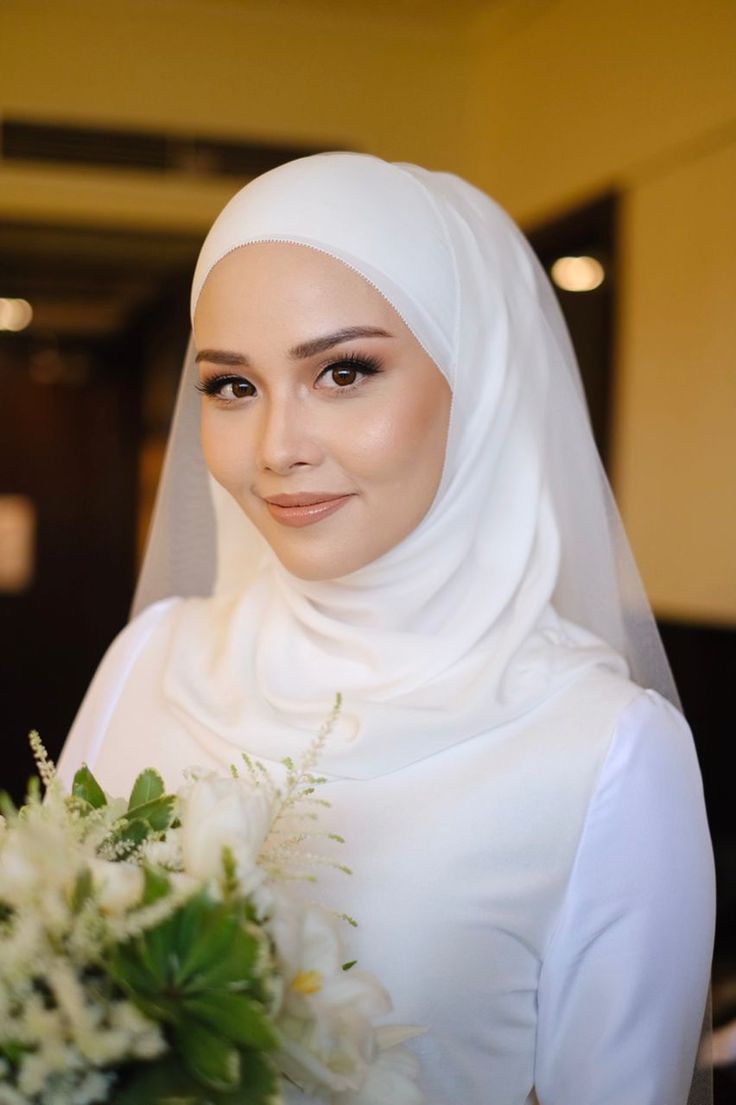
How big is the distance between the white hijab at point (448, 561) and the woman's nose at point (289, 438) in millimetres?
166

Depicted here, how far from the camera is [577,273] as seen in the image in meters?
4.38

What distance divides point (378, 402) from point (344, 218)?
22 centimetres

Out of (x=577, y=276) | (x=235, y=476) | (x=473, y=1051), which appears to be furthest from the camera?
(x=577, y=276)

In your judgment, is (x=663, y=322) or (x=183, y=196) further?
(x=183, y=196)

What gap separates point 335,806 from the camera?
138cm

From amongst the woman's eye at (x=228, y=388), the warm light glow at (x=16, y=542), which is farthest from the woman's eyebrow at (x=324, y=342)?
the warm light glow at (x=16, y=542)

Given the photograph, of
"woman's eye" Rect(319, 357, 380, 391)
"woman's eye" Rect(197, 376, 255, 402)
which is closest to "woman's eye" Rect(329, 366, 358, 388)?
"woman's eye" Rect(319, 357, 380, 391)

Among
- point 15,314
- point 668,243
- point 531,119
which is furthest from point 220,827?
point 15,314

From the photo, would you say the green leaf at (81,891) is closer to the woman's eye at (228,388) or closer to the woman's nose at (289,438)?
the woman's nose at (289,438)

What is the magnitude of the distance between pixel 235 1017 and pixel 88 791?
272mm

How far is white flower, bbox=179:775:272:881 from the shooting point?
0.82 meters

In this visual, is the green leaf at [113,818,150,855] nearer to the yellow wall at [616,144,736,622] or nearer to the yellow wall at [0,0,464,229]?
the yellow wall at [616,144,736,622]

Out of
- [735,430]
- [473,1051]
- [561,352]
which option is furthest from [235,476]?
[735,430]

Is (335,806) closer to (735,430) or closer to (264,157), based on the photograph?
(735,430)
